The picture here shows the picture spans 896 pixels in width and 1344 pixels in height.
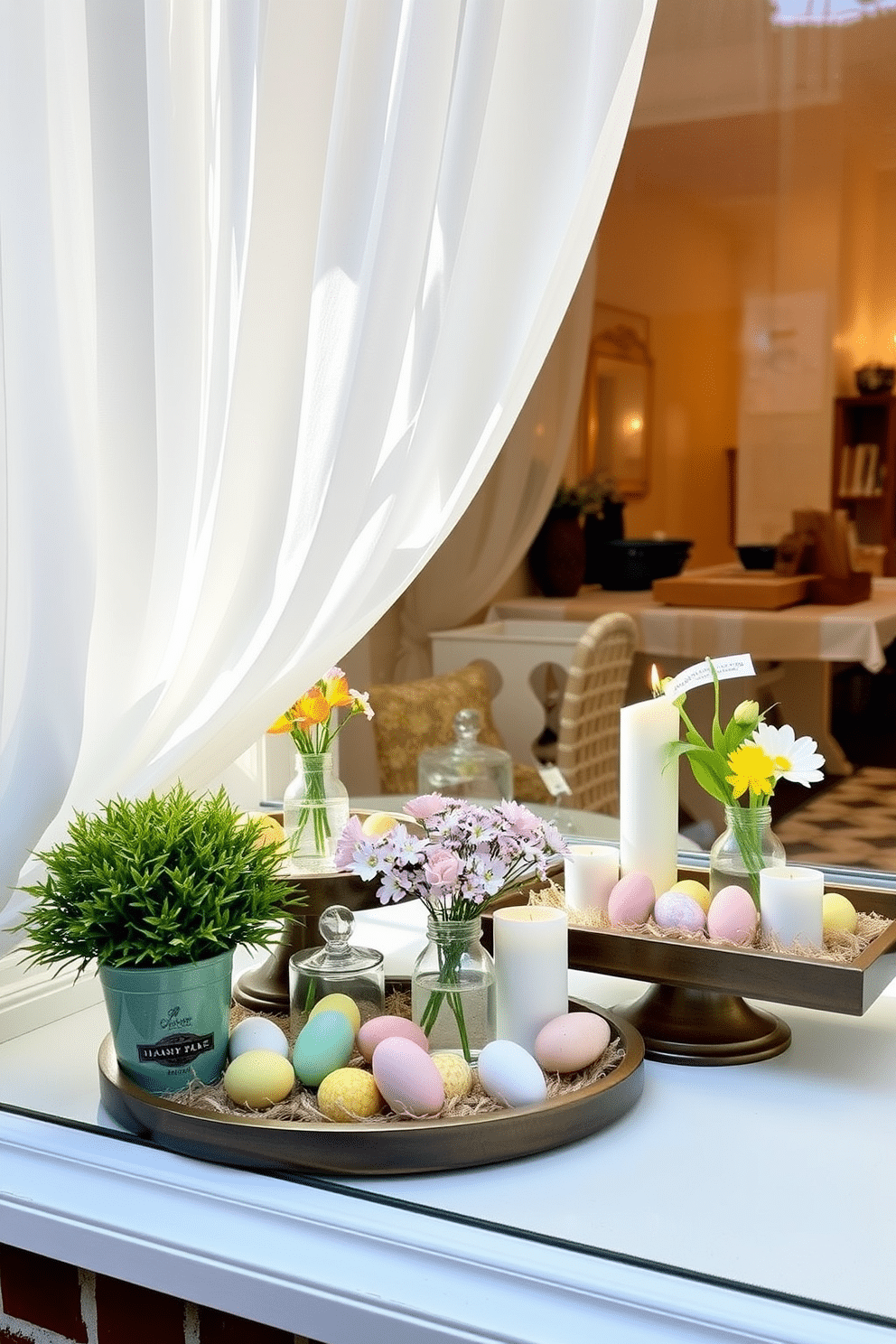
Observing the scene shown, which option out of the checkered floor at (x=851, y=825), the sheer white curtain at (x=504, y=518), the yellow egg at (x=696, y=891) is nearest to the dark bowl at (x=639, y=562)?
the sheer white curtain at (x=504, y=518)

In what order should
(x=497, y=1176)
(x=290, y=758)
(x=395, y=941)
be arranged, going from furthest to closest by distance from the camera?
(x=290, y=758)
(x=395, y=941)
(x=497, y=1176)

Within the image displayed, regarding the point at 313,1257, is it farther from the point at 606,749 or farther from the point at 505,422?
the point at 606,749

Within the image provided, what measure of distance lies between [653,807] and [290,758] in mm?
745

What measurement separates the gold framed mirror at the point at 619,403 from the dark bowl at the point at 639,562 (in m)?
0.10

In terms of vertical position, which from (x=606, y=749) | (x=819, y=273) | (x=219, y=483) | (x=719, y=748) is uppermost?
(x=819, y=273)

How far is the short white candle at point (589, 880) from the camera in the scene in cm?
109

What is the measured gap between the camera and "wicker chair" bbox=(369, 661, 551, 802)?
269cm

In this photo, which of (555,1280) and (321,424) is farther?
(321,424)

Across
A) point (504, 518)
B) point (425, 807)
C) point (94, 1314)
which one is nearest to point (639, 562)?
point (504, 518)

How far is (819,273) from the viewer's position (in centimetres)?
225

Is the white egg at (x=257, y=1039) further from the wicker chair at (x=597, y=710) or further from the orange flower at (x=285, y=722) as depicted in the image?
the wicker chair at (x=597, y=710)

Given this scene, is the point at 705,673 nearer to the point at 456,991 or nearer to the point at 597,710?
the point at 456,991

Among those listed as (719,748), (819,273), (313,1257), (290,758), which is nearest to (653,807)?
(719,748)

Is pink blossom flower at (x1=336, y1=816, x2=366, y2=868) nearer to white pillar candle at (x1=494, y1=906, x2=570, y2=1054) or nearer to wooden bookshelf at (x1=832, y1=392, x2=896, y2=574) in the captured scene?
white pillar candle at (x1=494, y1=906, x2=570, y2=1054)
